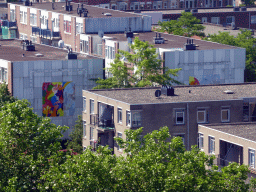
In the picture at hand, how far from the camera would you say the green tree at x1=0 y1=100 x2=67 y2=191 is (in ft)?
168

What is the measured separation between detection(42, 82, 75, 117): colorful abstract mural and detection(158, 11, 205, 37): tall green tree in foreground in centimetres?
4070

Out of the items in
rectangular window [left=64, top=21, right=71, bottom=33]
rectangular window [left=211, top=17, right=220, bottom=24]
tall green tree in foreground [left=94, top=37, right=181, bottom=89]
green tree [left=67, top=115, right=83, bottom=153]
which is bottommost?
green tree [left=67, top=115, right=83, bottom=153]

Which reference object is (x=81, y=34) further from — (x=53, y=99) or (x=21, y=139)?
(x=21, y=139)

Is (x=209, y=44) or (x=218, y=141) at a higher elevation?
(x=209, y=44)

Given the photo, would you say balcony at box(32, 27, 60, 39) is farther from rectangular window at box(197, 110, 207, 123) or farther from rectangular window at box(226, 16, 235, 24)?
rectangular window at box(197, 110, 207, 123)

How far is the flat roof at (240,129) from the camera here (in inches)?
2566

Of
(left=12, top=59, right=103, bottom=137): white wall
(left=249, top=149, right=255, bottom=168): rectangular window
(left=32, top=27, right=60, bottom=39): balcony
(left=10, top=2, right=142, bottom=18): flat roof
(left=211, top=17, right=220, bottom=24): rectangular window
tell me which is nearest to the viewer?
(left=249, top=149, right=255, bottom=168): rectangular window

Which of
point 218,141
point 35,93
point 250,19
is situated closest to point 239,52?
point 35,93

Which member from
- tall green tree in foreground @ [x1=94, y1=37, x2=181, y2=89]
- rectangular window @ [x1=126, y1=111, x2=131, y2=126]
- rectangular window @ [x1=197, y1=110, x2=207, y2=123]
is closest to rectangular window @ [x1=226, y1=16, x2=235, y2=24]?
tall green tree in foreground @ [x1=94, y1=37, x2=181, y2=89]

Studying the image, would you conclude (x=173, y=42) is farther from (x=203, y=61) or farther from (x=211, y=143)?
(x=211, y=143)

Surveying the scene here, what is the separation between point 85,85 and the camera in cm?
9894

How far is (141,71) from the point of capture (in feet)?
303

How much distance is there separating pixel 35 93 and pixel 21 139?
141 ft

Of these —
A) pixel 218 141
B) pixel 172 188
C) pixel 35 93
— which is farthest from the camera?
pixel 35 93
